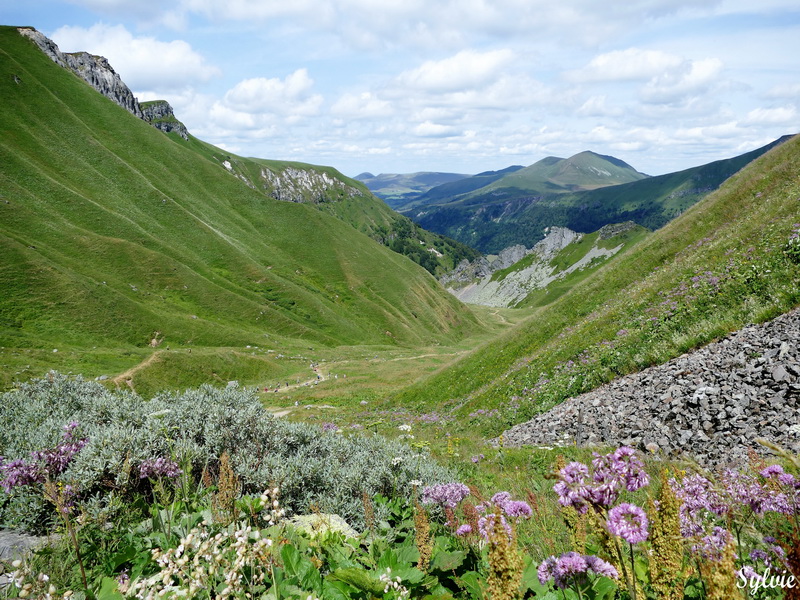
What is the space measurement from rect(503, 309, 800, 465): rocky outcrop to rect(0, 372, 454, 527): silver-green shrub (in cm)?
626

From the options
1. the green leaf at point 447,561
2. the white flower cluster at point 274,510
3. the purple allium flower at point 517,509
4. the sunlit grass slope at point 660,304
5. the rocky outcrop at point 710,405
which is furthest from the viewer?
Answer: the sunlit grass slope at point 660,304

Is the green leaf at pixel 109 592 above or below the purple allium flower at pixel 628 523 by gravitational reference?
below

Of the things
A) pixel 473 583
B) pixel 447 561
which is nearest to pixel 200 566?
pixel 473 583

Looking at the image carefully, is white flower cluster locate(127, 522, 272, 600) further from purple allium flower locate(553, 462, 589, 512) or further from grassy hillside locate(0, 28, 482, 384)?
grassy hillside locate(0, 28, 482, 384)

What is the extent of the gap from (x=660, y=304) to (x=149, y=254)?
10508 cm

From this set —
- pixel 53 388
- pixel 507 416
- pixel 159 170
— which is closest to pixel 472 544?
pixel 53 388

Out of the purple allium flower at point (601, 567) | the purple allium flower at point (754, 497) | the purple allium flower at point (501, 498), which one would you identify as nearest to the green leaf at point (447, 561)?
the purple allium flower at point (501, 498)

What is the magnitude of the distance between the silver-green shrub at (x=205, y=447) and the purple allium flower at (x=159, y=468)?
14 cm

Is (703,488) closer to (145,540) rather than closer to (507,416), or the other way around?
(145,540)

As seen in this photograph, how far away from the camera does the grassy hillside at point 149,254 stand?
72231 millimetres

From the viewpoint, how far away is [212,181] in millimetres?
158250

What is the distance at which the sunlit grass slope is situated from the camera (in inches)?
619

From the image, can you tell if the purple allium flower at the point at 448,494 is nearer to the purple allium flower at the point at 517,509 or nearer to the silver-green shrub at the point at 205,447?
the silver-green shrub at the point at 205,447

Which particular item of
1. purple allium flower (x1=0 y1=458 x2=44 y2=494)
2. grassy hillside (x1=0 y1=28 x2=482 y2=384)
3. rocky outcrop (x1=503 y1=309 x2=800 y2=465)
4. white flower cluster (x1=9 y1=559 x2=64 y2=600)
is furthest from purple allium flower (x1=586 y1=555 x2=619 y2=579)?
grassy hillside (x1=0 y1=28 x2=482 y2=384)
